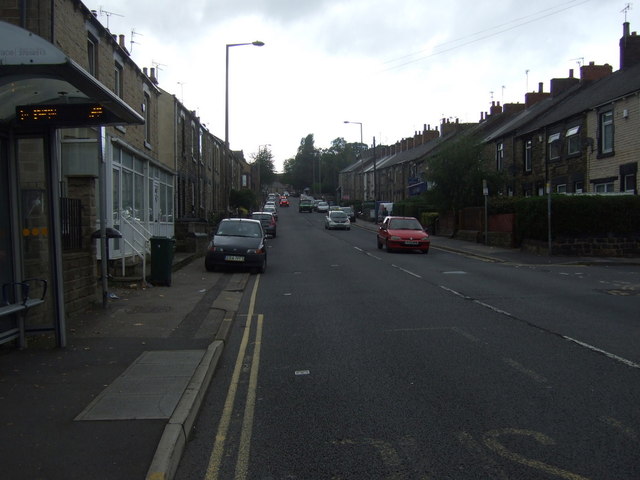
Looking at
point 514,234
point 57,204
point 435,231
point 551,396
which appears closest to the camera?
point 551,396

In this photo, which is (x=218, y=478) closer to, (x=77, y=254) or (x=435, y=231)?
(x=77, y=254)

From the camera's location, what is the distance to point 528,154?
34.3 meters

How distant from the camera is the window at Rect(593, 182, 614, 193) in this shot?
26125mm

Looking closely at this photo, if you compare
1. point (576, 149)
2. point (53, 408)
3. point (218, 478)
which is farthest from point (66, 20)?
point (576, 149)

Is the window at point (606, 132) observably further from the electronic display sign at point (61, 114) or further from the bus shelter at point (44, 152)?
the electronic display sign at point (61, 114)

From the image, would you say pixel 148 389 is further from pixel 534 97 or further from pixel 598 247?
pixel 534 97

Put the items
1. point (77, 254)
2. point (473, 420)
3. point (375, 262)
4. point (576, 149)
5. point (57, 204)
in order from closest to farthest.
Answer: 1. point (473, 420)
2. point (57, 204)
3. point (77, 254)
4. point (375, 262)
5. point (576, 149)

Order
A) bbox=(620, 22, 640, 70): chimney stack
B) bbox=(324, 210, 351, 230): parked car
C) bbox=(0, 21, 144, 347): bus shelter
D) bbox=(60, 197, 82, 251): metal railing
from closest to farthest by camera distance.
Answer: bbox=(0, 21, 144, 347): bus shelter → bbox=(60, 197, 82, 251): metal railing → bbox=(620, 22, 640, 70): chimney stack → bbox=(324, 210, 351, 230): parked car

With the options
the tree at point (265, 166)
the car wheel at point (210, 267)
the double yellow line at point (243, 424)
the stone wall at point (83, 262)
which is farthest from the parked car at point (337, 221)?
the tree at point (265, 166)

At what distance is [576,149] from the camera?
1128 inches

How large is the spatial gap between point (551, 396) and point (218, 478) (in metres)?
3.34

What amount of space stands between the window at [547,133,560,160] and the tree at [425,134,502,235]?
3.05 metres

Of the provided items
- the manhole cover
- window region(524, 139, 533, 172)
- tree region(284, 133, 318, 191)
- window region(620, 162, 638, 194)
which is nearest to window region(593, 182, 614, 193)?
window region(620, 162, 638, 194)

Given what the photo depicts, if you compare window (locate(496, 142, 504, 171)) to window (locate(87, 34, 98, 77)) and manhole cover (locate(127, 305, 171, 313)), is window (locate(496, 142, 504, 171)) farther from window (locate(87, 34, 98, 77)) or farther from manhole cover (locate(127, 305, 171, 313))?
manhole cover (locate(127, 305, 171, 313))
